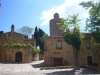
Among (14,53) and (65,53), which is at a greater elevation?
(14,53)

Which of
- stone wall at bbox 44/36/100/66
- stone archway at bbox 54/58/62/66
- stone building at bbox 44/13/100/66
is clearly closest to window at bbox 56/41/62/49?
stone building at bbox 44/13/100/66

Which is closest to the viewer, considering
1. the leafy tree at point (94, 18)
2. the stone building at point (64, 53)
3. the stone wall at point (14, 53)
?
the leafy tree at point (94, 18)

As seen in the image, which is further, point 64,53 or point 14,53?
point 14,53

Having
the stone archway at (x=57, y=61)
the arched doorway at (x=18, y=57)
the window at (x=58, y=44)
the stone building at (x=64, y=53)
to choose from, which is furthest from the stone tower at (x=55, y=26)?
the stone archway at (x=57, y=61)

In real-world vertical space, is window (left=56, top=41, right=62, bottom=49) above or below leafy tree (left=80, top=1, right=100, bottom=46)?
below

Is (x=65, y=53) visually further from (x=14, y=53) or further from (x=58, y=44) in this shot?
(x=14, y=53)

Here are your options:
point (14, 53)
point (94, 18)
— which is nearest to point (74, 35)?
point (94, 18)

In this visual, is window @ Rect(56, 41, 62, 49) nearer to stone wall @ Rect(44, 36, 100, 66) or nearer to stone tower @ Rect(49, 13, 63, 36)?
stone wall @ Rect(44, 36, 100, 66)

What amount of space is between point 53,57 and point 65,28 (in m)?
7.90

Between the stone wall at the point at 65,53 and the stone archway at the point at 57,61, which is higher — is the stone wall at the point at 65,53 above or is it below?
above

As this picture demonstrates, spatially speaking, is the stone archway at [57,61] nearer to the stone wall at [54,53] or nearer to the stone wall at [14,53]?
the stone wall at [54,53]

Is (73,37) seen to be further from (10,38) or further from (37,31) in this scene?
(37,31)

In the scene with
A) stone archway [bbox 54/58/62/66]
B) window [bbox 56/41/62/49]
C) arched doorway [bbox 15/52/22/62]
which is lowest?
stone archway [bbox 54/58/62/66]

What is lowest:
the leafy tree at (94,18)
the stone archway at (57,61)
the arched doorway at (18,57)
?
the stone archway at (57,61)
